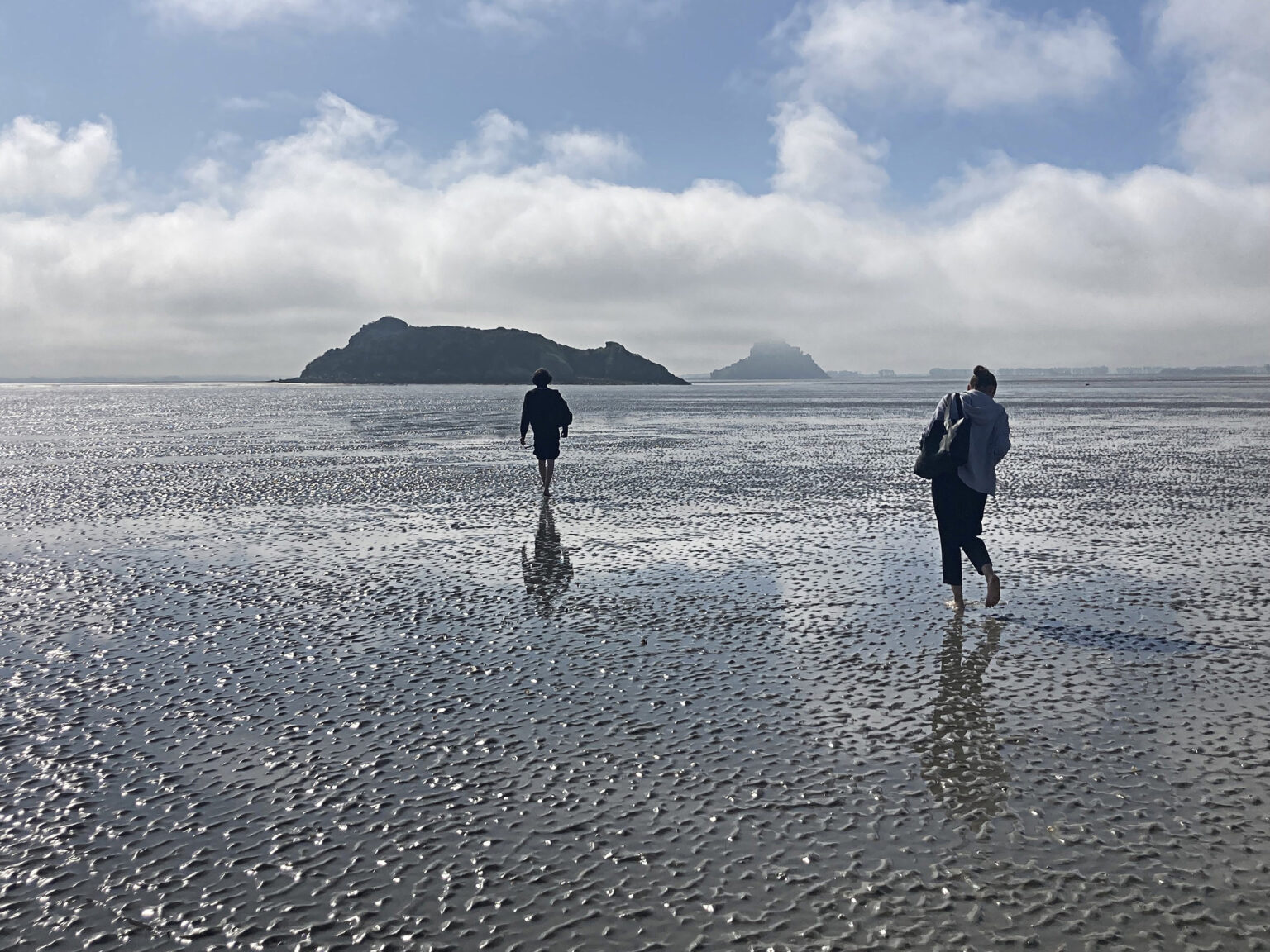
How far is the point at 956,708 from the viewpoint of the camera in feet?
18.5

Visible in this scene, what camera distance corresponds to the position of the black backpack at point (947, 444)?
8.05 meters

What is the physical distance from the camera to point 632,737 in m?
5.16

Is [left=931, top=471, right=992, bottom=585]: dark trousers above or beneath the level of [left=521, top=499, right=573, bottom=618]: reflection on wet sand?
above

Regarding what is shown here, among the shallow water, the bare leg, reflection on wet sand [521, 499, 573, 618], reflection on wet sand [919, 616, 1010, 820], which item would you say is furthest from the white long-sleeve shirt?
reflection on wet sand [521, 499, 573, 618]

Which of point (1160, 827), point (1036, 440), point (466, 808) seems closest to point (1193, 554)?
point (1160, 827)

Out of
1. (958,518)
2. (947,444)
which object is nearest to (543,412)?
(947,444)

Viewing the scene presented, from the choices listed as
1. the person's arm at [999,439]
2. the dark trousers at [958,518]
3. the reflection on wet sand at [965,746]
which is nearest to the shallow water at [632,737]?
the reflection on wet sand at [965,746]

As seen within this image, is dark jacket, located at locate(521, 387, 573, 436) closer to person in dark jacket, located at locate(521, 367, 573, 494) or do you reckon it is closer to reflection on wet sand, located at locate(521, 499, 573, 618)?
person in dark jacket, located at locate(521, 367, 573, 494)

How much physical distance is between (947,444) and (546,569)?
4.05 meters

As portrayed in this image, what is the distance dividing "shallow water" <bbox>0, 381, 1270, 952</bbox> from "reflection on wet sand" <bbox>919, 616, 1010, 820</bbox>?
0.02 meters

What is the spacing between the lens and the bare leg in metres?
7.94

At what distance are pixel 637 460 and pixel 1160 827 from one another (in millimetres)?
17863

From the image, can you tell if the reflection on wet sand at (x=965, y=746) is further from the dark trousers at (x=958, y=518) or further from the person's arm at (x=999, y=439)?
the person's arm at (x=999, y=439)

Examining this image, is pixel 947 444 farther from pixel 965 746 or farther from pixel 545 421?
pixel 545 421
